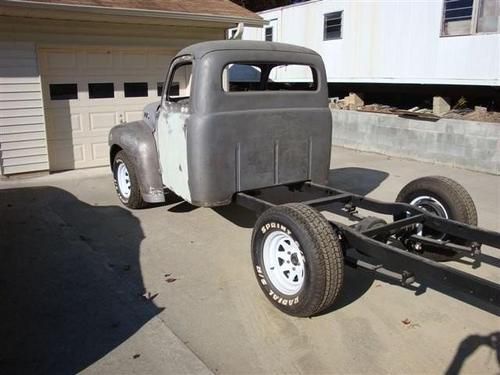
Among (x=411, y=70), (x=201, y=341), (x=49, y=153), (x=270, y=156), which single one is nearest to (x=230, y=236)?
(x=270, y=156)

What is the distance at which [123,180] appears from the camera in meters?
7.00

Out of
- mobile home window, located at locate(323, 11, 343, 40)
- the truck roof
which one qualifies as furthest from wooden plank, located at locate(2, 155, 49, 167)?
mobile home window, located at locate(323, 11, 343, 40)

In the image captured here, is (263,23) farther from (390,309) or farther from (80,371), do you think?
(80,371)

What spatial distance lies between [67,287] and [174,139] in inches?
76.5

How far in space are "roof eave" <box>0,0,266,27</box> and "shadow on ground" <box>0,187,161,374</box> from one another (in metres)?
3.54

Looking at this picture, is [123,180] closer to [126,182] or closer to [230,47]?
[126,182]

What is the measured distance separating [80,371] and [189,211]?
3.77 metres

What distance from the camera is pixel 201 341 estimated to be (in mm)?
3561

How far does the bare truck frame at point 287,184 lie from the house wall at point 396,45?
6904 millimetres

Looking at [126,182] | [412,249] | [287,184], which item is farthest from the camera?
[126,182]

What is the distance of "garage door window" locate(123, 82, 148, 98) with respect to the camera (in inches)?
396

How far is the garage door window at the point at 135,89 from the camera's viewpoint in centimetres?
1005

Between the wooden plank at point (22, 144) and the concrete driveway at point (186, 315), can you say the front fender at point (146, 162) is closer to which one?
the concrete driveway at point (186, 315)

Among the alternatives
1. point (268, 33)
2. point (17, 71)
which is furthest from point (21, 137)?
point (268, 33)
